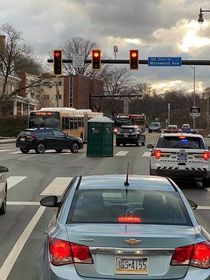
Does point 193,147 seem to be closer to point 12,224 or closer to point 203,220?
point 203,220

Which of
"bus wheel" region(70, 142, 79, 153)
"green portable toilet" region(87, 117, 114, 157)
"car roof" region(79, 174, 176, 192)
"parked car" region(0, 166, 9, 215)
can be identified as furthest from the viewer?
"bus wheel" region(70, 142, 79, 153)

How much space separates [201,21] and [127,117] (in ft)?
112

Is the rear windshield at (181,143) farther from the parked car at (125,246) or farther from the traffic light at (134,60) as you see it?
the traffic light at (134,60)

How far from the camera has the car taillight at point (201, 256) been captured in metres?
3.63

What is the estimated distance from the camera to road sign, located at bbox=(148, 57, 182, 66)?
26755mm

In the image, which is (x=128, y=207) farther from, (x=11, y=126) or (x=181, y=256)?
(x=11, y=126)

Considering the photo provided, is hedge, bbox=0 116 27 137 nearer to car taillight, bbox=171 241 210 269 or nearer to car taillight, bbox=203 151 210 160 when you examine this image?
car taillight, bbox=203 151 210 160

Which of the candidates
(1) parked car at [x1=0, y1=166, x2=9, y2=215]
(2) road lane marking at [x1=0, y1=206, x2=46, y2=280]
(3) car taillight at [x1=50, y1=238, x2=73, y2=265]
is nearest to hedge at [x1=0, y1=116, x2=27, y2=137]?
(1) parked car at [x1=0, y1=166, x2=9, y2=215]

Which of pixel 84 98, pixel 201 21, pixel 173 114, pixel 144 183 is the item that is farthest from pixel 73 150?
pixel 173 114

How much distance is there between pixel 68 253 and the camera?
11.9ft

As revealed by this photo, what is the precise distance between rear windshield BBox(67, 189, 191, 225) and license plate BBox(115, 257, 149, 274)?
461 mm

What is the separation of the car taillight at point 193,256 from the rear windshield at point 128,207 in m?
0.37

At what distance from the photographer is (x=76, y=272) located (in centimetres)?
357

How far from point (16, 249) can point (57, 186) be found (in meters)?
7.25
